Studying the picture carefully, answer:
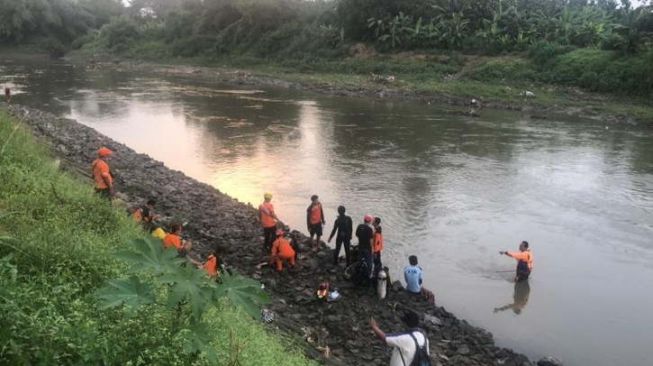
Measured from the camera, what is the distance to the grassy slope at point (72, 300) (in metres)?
4.78

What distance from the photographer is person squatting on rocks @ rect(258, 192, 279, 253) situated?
41.0ft

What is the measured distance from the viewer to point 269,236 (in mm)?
12734

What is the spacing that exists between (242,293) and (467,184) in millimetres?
17317

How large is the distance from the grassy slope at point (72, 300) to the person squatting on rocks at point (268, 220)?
3255 mm

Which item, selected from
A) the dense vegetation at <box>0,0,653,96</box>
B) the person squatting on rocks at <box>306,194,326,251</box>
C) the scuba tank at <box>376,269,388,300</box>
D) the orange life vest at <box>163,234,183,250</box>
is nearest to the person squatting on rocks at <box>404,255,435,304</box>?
the scuba tank at <box>376,269,388,300</box>

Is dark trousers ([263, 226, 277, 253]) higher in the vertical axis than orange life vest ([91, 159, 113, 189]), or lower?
lower

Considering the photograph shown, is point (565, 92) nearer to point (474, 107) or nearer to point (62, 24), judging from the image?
point (474, 107)

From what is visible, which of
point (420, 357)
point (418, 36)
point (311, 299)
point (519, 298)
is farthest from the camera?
point (418, 36)

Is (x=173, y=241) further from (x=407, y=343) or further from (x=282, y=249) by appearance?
(x=407, y=343)

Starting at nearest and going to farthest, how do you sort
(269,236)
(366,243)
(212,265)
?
(212,265) < (366,243) < (269,236)

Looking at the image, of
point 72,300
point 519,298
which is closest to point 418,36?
point 519,298

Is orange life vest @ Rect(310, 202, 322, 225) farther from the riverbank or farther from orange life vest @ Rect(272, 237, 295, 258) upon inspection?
the riverbank

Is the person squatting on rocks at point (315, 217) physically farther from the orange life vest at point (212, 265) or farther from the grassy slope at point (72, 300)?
the grassy slope at point (72, 300)

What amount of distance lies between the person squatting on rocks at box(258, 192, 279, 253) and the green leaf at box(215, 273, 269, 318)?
7496 mm
